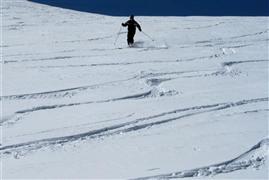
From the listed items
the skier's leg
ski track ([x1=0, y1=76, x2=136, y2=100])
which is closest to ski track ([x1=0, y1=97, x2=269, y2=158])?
ski track ([x1=0, y1=76, x2=136, y2=100])

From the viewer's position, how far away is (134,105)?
8852 millimetres

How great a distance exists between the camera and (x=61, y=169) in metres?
6.50

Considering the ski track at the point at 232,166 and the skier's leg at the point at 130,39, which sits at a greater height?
the skier's leg at the point at 130,39

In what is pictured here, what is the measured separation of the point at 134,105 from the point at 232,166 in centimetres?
262

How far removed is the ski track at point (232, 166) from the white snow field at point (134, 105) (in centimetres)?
1

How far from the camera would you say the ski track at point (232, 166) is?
6.34 m

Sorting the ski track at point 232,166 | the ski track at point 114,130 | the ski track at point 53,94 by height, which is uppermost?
the ski track at point 53,94

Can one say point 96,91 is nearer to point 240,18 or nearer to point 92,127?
point 92,127

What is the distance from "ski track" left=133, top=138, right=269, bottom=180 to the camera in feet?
20.8

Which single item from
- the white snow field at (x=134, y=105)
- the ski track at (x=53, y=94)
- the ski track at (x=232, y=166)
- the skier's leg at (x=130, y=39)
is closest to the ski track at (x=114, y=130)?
the white snow field at (x=134, y=105)

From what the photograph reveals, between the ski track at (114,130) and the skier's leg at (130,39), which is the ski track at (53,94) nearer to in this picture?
the ski track at (114,130)

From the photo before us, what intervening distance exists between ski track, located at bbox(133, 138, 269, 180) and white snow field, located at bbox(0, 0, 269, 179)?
13mm

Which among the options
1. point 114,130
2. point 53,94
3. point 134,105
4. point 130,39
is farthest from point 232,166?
point 130,39

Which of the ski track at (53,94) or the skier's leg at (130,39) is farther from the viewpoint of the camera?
the skier's leg at (130,39)
